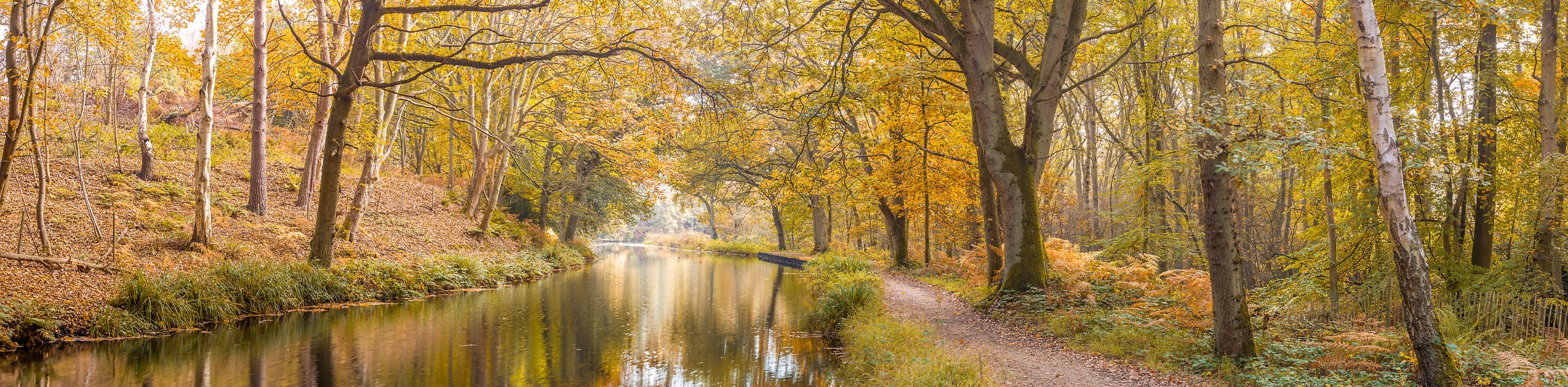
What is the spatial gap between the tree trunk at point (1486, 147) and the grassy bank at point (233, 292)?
54.3 ft

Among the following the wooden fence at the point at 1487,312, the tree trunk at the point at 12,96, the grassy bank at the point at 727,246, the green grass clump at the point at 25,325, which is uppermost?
the tree trunk at the point at 12,96

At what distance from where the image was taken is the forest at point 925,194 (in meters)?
6.41

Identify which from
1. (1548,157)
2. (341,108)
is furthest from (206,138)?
(1548,157)

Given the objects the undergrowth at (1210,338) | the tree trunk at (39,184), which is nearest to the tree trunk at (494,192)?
the tree trunk at (39,184)

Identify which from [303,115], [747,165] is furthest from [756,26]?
[303,115]

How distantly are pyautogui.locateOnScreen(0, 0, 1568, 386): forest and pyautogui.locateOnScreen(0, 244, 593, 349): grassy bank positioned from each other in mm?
42

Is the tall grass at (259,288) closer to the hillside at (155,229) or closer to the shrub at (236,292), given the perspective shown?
the shrub at (236,292)

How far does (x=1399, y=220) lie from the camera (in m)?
4.87

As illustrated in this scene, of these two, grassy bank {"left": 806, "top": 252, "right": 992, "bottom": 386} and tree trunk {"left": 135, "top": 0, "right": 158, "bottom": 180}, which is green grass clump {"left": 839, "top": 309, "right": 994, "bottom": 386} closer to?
grassy bank {"left": 806, "top": 252, "right": 992, "bottom": 386}

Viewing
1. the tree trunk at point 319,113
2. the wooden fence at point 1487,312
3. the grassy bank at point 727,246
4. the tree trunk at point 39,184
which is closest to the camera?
the wooden fence at point 1487,312

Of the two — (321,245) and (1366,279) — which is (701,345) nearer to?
(321,245)

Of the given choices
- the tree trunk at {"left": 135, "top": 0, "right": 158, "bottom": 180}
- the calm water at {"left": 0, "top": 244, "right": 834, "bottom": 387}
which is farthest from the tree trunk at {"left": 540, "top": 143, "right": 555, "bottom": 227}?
the calm water at {"left": 0, "top": 244, "right": 834, "bottom": 387}

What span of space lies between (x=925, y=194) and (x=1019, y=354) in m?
9.73

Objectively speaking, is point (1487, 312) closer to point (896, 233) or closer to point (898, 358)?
point (898, 358)
